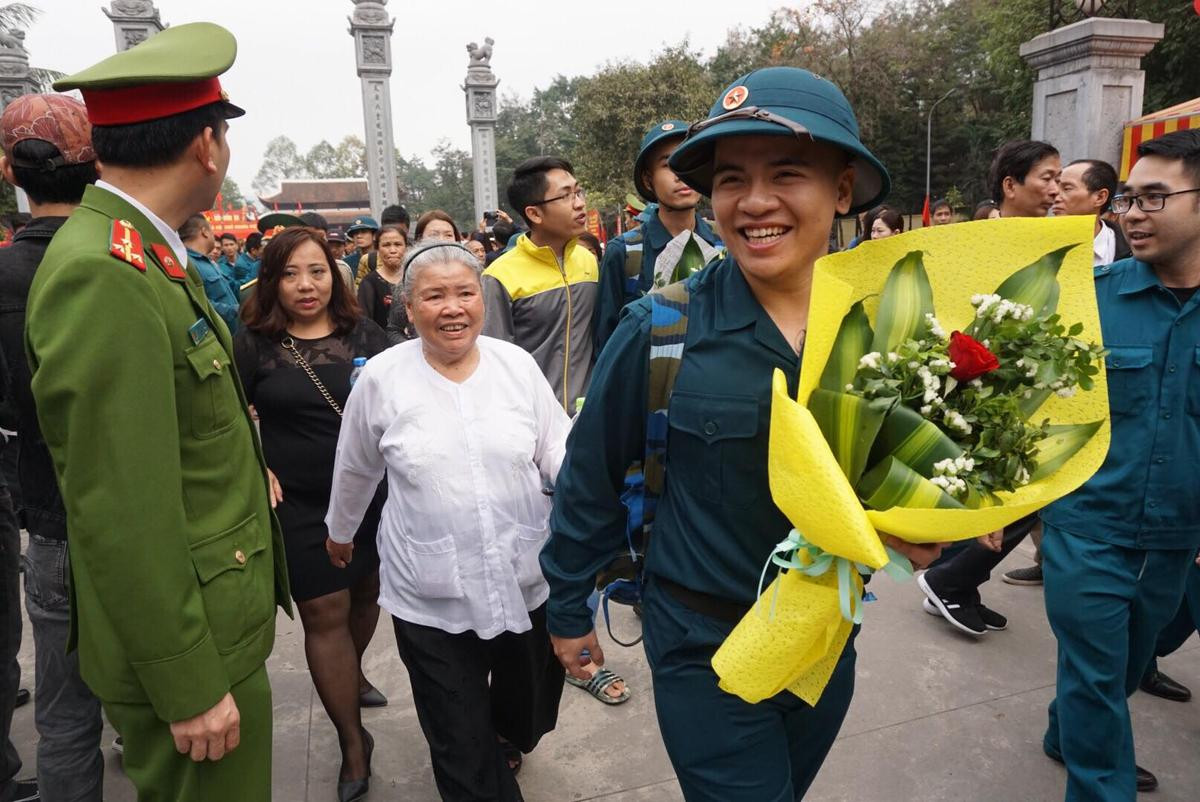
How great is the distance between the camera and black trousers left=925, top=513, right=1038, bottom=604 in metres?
3.66

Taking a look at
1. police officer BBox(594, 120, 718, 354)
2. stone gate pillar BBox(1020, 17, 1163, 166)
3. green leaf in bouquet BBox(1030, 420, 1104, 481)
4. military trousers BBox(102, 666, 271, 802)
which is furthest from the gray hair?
stone gate pillar BBox(1020, 17, 1163, 166)

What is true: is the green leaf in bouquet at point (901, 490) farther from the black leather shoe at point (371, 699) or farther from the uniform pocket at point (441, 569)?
the black leather shoe at point (371, 699)

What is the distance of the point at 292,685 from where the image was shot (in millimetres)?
3586

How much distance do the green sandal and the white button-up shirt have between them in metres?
1.10

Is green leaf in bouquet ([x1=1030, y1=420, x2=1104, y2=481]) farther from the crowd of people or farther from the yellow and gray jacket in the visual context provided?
the yellow and gray jacket

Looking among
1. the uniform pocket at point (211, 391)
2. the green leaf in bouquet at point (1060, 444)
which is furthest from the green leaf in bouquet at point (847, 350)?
the uniform pocket at point (211, 391)

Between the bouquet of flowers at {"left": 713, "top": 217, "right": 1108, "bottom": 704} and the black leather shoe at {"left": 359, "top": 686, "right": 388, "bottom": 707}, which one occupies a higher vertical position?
the bouquet of flowers at {"left": 713, "top": 217, "right": 1108, "bottom": 704}

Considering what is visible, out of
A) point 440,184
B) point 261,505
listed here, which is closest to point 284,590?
point 261,505

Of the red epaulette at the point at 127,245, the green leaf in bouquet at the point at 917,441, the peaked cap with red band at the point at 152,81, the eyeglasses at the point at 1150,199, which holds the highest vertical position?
the peaked cap with red band at the point at 152,81

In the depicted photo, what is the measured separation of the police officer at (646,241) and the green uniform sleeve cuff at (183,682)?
2.38 meters

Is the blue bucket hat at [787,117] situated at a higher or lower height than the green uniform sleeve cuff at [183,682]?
higher

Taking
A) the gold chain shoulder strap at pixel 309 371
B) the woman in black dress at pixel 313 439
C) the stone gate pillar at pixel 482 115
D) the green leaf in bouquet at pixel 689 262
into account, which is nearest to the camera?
the green leaf in bouquet at pixel 689 262

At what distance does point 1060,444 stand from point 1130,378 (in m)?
1.20

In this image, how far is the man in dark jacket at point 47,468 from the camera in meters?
2.20
